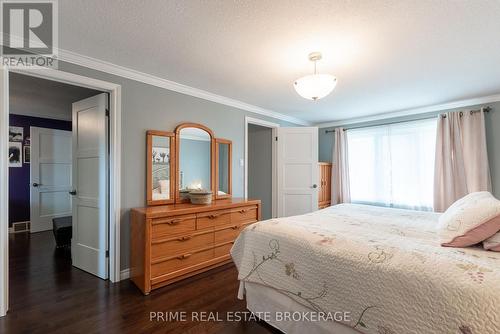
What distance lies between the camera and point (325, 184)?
4859 mm

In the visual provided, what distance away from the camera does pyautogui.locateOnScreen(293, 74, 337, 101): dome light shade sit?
193 centimetres

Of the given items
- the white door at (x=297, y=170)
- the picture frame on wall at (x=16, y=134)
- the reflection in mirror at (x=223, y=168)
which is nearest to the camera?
the reflection in mirror at (x=223, y=168)

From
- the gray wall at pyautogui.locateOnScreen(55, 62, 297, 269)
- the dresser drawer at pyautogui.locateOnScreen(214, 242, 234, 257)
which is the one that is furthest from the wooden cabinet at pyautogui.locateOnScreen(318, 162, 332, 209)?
the gray wall at pyautogui.locateOnScreen(55, 62, 297, 269)

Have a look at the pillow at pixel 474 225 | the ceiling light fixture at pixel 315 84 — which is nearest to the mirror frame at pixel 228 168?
the ceiling light fixture at pixel 315 84

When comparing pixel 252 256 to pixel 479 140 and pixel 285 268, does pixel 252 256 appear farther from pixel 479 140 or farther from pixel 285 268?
pixel 479 140

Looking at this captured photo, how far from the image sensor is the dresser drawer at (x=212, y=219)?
8.68ft

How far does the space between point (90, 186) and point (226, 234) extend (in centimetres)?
172

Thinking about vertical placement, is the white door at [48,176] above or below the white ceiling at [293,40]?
below

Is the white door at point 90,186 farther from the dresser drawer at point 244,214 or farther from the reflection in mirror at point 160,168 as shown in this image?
the dresser drawer at point 244,214

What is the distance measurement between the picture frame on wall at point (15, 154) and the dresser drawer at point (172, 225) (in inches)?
166

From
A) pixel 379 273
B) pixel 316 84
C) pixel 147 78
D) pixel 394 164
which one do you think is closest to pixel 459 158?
pixel 394 164

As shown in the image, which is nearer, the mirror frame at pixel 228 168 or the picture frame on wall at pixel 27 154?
the mirror frame at pixel 228 168

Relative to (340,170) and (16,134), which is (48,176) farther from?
(340,170)

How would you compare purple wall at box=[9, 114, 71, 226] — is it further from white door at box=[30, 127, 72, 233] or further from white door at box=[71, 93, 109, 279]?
white door at box=[71, 93, 109, 279]
